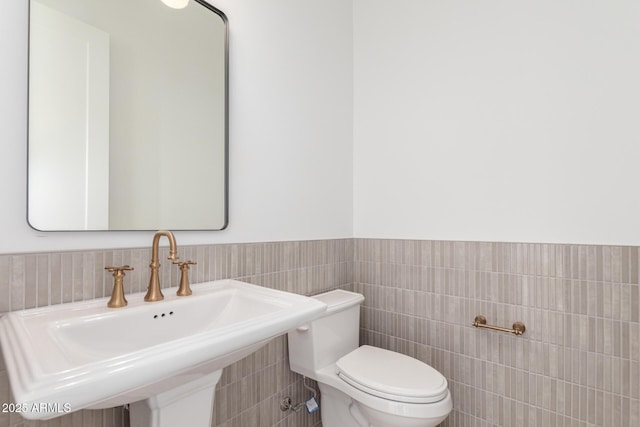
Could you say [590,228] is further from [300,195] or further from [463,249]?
[300,195]

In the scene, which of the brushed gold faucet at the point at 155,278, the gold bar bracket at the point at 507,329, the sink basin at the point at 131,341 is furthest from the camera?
the gold bar bracket at the point at 507,329

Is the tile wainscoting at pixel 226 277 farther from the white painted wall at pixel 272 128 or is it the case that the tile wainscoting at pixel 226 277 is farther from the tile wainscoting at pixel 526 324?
the tile wainscoting at pixel 526 324

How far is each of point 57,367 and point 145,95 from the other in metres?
0.89

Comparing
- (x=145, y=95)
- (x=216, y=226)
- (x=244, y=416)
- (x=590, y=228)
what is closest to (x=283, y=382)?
(x=244, y=416)

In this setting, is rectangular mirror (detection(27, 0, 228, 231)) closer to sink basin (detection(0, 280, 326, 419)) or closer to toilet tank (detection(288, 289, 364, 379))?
sink basin (detection(0, 280, 326, 419))

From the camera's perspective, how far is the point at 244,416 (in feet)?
4.25

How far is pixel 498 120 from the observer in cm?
150

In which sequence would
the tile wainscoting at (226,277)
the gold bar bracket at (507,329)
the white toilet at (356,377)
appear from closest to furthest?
the tile wainscoting at (226,277), the white toilet at (356,377), the gold bar bracket at (507,329)

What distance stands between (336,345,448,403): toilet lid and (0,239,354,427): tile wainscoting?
332 millimetres

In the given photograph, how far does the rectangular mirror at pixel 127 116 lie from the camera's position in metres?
0.87

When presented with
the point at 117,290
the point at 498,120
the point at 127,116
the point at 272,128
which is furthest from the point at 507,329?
the point at 127,116

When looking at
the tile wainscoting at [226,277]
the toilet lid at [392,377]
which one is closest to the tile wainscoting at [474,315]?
the tile wainscoting at [226,277]

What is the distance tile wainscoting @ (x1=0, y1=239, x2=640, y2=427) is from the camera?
3.92 ft

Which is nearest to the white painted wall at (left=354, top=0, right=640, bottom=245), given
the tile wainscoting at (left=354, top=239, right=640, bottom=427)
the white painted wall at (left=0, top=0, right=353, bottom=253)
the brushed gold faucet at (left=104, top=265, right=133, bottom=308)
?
the tile wainscoting at (left=354, top=239, right=640, bottom=427)
